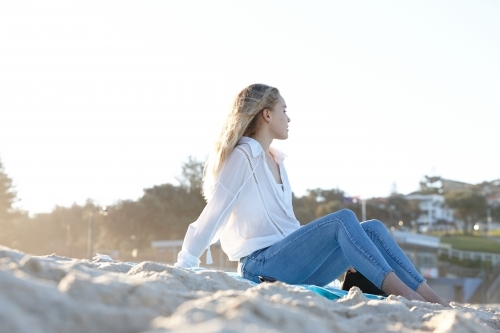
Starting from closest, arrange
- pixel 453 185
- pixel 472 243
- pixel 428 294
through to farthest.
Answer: pixel 428 294 < pixel 472 243 < pixel 453 185

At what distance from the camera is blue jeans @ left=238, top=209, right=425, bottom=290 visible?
310cm

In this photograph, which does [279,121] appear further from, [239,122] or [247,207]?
[247,207]

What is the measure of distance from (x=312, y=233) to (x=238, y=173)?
1.78 ft

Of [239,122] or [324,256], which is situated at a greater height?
[239,122]

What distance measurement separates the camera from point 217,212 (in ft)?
11.5

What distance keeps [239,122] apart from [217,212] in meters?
0.57

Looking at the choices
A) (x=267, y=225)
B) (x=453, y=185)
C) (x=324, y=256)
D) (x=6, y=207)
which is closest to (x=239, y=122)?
(x=267, y=225)

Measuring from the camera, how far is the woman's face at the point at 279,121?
3.84 meters

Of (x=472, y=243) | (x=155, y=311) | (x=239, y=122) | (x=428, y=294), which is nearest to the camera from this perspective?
(x=155, y=311)

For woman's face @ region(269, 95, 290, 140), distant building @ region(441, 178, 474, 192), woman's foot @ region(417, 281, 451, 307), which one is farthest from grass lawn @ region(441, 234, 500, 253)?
woman's foot @ region(417, 281, 451, 307)

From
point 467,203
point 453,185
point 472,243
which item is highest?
point 453,185

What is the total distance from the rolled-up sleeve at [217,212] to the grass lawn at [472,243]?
1962 inches

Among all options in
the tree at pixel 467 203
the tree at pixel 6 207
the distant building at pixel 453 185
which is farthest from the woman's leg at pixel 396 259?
the distant building at pixel 453 185

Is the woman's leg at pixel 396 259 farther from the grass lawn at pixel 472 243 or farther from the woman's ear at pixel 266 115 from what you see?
the grass lawn at pixel 472 243
